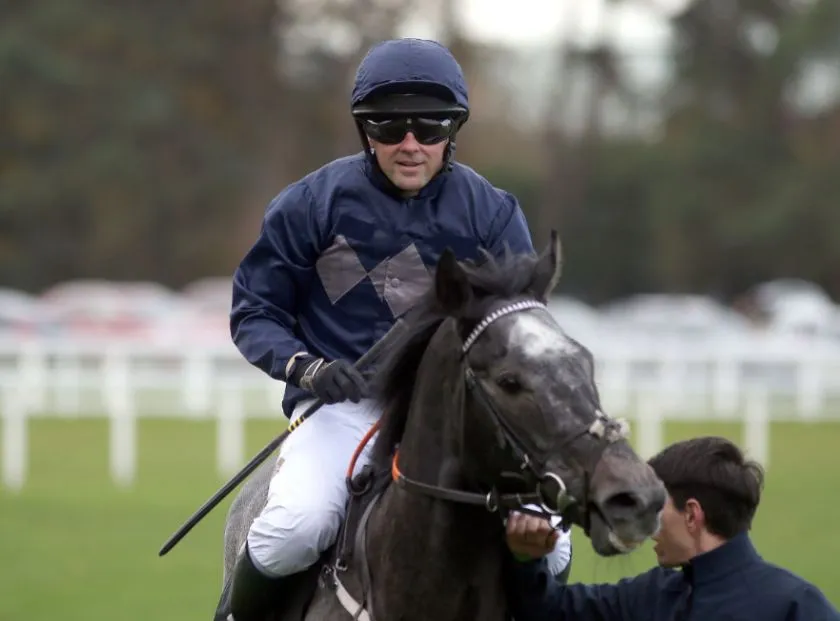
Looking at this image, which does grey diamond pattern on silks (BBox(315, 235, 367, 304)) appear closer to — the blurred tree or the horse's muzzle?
the horse's muzzle

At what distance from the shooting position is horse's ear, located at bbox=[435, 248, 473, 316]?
375 centimetres

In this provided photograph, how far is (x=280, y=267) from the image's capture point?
447 cm

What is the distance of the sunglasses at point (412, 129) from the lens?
4359 millimetres

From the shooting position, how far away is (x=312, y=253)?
14.7ft

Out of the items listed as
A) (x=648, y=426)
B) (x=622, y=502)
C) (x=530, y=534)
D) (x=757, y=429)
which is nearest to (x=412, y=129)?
(x=530, y=534)

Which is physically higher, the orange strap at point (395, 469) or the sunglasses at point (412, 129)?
the sunglasses at point (412, 129)

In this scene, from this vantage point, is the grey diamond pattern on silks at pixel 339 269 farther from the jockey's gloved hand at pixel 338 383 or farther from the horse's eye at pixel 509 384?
the horse's eye at pixel 509 384

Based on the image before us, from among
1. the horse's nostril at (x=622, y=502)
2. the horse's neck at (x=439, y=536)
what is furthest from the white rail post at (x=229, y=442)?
the horse's nostril at (x=622, y=502)

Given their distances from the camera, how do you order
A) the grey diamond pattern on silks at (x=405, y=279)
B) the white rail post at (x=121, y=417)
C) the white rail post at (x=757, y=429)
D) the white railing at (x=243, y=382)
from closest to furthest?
the grey diamond pattern on silks at (x=405, y=279)
the white rail post at (x=121, y=417)
the white rail post at (x=757, y=429)
the white railing at (x=243, y=382)

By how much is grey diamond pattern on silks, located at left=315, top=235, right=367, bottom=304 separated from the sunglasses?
0.31 m

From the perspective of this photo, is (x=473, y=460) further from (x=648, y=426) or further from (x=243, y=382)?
(x=243, y=382)

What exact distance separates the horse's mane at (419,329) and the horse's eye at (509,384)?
208mm

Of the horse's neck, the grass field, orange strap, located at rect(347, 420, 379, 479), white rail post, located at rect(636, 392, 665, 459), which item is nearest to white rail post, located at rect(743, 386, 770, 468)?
the grass field

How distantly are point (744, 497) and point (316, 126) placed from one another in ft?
149
